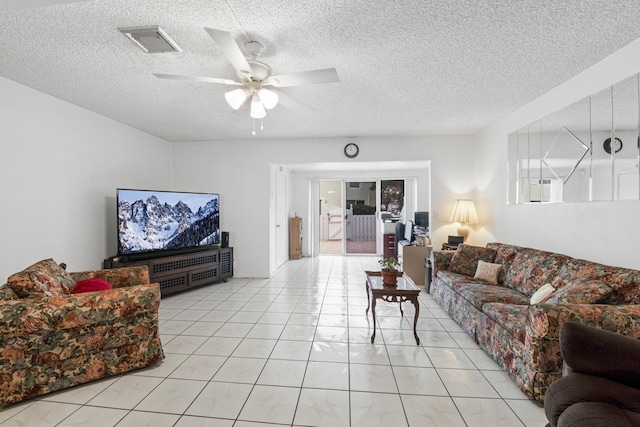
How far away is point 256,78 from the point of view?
2.30 meters

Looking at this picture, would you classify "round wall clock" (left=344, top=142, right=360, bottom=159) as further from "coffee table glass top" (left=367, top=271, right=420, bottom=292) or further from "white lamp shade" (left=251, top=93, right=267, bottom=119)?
"white lamp shade" (left=251, top=93, right=267, bottom=119)

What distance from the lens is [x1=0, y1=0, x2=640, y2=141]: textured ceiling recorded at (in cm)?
180

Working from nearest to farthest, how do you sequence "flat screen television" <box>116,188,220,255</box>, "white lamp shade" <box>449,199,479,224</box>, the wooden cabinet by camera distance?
"flat screen television" <box>116,188,220,255</box>
"white lamp shade" <box>449,199,479,224</box>
the wooden cabinet

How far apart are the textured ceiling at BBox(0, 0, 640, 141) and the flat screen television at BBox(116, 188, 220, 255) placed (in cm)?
121

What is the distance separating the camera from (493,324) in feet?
7.73

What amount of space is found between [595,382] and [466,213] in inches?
145

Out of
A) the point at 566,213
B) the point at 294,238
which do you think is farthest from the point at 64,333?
the point at 294,238

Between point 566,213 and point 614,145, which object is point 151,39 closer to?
point 614,145

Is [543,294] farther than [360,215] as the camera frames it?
No

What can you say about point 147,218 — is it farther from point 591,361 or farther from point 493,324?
point 591,361

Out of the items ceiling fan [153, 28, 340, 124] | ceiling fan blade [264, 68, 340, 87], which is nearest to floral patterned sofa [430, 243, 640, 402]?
ceiling fan blade [264, 68, 340, 87]

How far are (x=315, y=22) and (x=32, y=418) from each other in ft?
9.91

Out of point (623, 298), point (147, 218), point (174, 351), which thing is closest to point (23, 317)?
point (174, 351)

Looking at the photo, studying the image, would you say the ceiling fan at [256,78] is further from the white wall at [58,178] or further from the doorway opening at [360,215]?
the doorway opening at [360,215]
